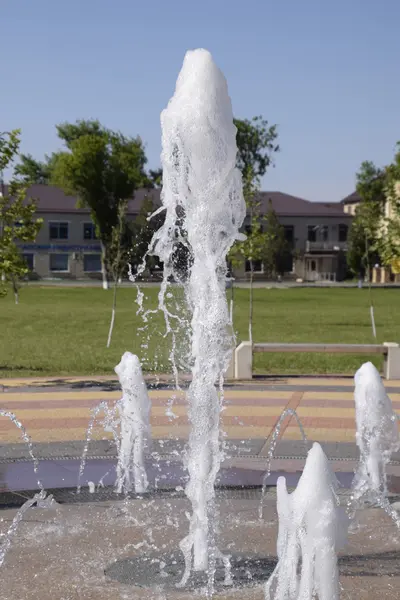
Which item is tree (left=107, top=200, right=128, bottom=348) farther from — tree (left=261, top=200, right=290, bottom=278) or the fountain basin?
tree (left=261, top=200, right=290, bottom=278)

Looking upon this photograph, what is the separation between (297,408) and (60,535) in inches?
246

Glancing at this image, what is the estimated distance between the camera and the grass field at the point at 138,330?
1925 centimetres

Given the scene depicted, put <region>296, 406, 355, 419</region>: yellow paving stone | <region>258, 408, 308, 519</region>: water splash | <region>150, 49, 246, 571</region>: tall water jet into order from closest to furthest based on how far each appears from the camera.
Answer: <region>150, 49, 246, 571</region>: tall water jet
<region>258, 408, 308, 519</region>: water splash
<region>296, 406, 355, 419</region>: yellow paving stone

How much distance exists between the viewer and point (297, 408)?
13.1m

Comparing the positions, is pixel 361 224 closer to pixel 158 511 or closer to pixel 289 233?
pixel 158 511

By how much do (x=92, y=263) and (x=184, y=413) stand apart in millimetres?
67719

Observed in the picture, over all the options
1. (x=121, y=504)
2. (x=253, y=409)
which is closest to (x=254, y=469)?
(x=121, y=504)

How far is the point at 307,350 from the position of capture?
635 inches

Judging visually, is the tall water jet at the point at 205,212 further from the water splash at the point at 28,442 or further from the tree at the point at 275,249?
the tree at the point at 275,249

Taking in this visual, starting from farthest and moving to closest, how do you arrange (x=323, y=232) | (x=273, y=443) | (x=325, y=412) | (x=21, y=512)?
1. (x=323, y=232)
2. (x=325, y=412)
3. (x=273, y=443)
4. (x=21, y=512)

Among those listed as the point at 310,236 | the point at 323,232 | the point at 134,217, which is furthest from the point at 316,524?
the point at 323,232

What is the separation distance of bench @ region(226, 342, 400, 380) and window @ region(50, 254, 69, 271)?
6424 centimetres

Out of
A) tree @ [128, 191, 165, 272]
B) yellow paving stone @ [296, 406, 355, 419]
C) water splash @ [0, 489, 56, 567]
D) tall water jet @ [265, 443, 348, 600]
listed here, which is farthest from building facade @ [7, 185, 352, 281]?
→ tall water jet @ [265, 443, 348, 600]

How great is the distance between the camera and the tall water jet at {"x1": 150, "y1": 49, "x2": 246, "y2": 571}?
7266 millimetres
